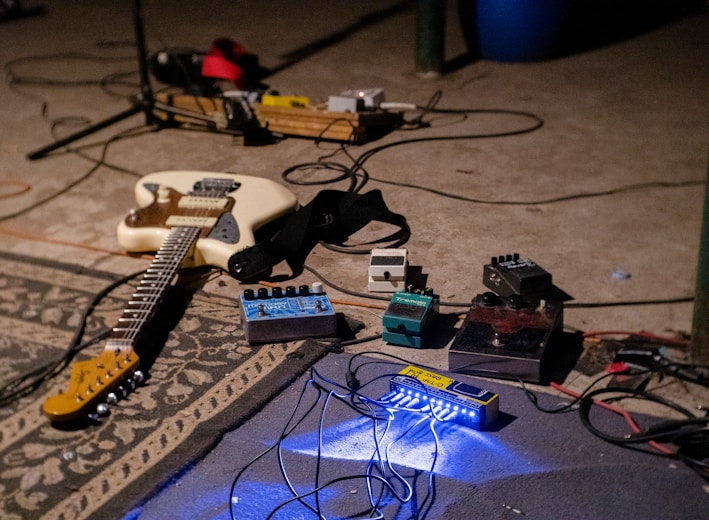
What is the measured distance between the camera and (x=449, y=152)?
3230 millimetres

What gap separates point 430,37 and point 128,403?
2.76 m

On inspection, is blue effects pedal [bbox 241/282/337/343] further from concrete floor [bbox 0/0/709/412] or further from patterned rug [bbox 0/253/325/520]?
→ concrete floor [bbox 0/0/709/412]

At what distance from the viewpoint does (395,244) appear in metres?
2.48

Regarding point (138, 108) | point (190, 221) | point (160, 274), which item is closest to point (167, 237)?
point (190, 221)

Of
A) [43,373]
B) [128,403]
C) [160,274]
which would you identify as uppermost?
[160,274]

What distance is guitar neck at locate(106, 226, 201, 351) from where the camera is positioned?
1934mm

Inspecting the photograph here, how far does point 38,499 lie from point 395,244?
1239 mm

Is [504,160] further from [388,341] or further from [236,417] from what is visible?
[236,417]

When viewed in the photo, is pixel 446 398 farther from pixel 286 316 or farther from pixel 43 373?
pixel 43 373

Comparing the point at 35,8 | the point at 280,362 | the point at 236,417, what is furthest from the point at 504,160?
the point at 35,8

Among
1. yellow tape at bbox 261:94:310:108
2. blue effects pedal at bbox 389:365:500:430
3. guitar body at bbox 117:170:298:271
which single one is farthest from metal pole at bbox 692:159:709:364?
yellow tape at bbox 261:94:310:108

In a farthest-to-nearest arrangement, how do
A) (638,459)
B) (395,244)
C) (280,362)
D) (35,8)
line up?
(35,8) → (395,244) → (280,362) → (638,459)

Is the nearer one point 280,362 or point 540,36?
point 280,362

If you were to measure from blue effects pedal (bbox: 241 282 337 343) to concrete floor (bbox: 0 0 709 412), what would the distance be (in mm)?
134
